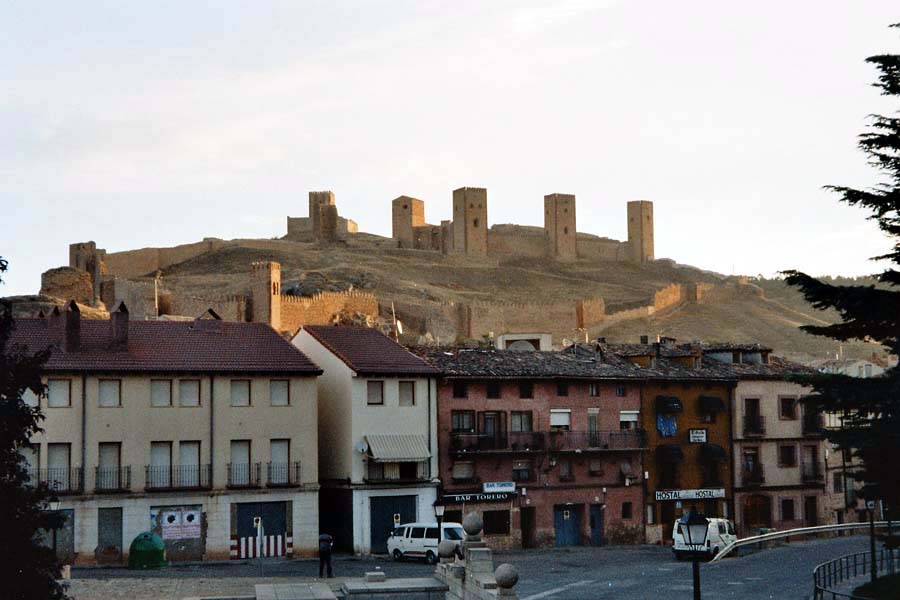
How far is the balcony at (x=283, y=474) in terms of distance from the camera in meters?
51.2

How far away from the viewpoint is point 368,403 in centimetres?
5384

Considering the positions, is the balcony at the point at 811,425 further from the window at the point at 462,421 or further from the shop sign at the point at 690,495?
the window at the point at 462,421

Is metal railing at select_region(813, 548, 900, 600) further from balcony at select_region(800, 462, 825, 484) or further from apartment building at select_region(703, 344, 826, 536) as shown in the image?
balcony at select_region(800, 462, 825, 484)

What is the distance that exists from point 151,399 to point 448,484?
39.8 feet

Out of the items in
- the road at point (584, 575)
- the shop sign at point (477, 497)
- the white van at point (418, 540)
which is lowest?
the road at point (584, 575)

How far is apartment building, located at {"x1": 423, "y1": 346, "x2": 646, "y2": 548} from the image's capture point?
184 ft

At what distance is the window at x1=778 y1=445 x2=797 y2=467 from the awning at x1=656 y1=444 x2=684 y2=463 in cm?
576

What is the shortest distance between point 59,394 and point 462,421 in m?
16.0

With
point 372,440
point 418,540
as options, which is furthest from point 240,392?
point 418,540

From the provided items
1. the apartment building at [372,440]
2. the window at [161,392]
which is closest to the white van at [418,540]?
the apartment building at [372,440]

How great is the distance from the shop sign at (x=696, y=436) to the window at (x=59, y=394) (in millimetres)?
26983

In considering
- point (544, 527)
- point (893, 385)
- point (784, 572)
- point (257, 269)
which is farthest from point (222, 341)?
point (257, 269)

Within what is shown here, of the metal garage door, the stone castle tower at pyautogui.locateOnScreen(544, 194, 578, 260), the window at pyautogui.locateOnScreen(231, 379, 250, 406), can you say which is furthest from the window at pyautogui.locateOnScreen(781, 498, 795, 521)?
the stone castle tower at pyautogui.locateOnScreen(544, 194, 578, 260)

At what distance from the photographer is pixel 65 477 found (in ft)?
157
